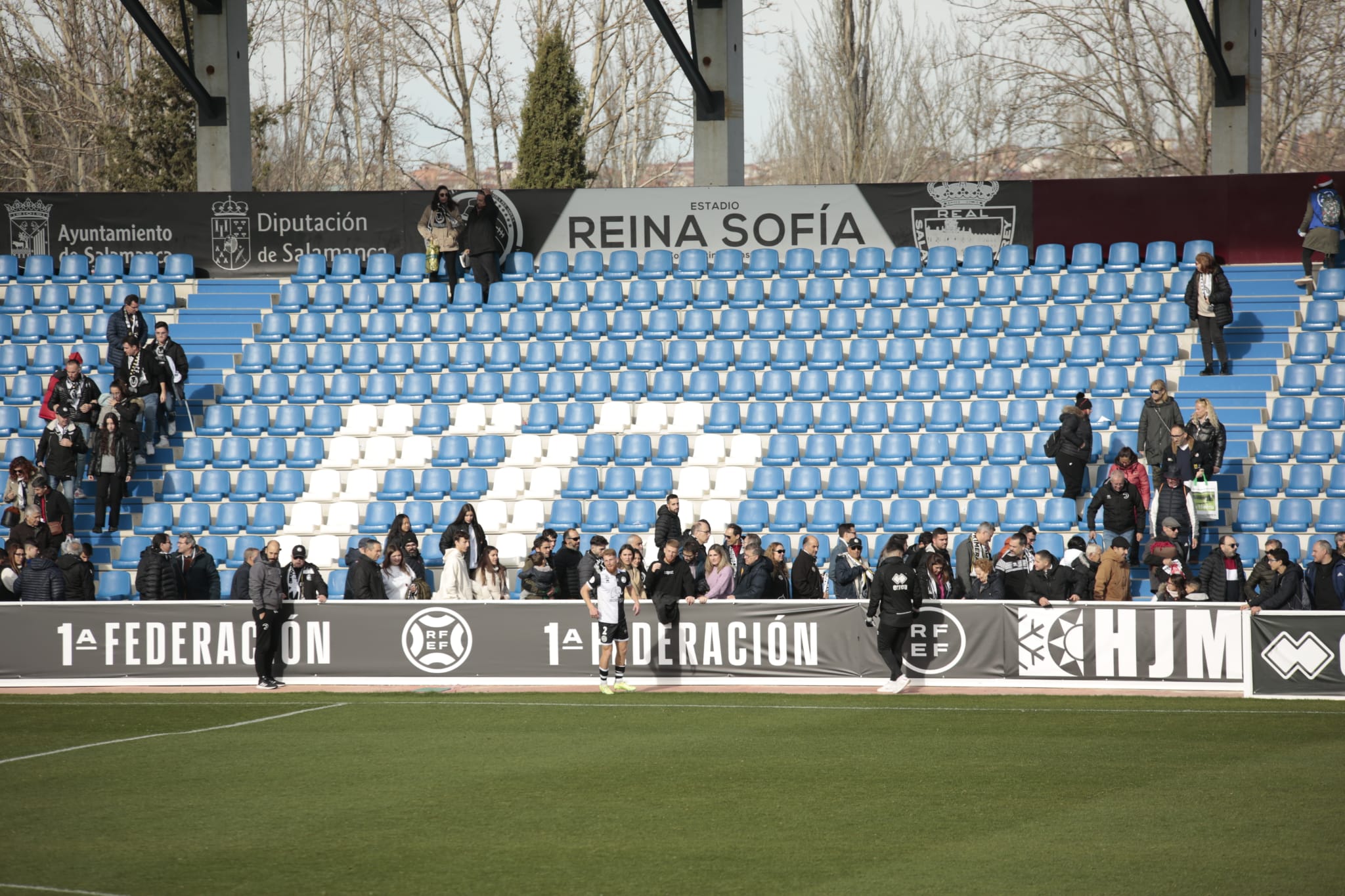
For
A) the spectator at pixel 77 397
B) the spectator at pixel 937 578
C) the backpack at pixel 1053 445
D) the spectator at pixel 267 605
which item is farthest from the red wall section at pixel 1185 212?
the spectator at pixel 77 397

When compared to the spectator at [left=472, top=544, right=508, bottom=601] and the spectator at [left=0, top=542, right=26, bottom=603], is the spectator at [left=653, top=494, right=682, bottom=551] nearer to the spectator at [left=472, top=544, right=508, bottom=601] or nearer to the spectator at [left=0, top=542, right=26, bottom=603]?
the spectator at [left=472, top=544, right=508, bottom=601]

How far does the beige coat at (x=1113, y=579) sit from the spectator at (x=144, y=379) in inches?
560

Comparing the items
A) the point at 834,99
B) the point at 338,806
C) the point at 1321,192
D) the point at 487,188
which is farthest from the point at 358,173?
the point at 338,806

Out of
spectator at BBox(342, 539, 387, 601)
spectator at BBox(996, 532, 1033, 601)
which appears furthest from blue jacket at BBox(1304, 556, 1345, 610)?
spectator at BBox(342, 539, 387, 601)

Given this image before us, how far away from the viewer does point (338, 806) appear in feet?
32.6

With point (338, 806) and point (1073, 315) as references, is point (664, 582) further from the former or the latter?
point (1073, 315)

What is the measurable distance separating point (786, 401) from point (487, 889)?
14830mm

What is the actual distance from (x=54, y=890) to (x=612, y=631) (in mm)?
8678

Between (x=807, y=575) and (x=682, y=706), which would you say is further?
(x=807, y=575)

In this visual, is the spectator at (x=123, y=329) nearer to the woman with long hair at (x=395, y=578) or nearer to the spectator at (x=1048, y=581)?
the woman with long hair at (x=395, y=578)

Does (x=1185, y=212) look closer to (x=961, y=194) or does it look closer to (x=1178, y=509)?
(x=961, y=194)

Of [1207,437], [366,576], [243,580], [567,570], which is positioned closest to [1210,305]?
[1207,437]

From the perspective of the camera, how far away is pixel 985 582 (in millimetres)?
17188

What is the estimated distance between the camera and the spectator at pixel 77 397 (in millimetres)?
20922
